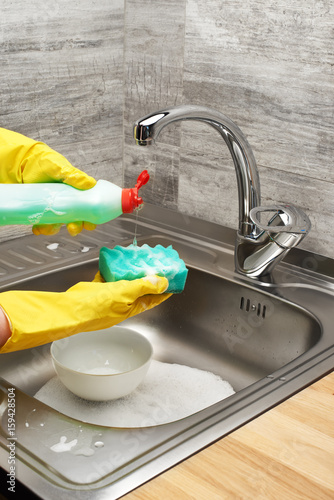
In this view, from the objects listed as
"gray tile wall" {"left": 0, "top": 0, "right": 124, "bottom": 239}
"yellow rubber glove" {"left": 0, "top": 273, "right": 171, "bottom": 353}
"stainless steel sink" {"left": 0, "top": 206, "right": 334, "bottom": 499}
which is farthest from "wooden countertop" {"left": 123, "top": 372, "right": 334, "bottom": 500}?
"gray tile wall" {"left": 0, "top": 0, "right": 124, "bottom": 239}

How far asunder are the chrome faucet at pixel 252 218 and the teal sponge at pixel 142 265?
238mm

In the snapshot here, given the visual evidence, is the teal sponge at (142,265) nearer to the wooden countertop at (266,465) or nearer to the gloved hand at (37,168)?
the gloved hand at (37,168)

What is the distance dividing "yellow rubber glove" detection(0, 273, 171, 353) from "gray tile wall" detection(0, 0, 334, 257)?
1.51ft

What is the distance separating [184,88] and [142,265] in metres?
0.58

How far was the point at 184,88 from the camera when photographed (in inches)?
51.8

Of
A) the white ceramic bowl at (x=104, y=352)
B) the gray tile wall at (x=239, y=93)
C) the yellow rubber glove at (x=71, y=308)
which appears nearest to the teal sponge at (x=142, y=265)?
the yellow rubber glove at (x=71, y=308)

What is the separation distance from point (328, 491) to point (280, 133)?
0.72 meters

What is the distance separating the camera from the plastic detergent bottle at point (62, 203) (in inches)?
32.0

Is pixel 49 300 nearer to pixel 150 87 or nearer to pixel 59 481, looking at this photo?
pixel 59 481

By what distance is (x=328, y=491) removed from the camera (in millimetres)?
630

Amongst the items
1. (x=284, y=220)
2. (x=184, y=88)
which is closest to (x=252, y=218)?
(x=284, y=220)

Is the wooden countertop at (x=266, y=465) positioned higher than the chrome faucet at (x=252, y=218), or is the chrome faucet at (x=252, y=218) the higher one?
the chrome faucet at (x=252, y=218)

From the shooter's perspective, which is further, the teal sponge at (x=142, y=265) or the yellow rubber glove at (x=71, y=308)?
the teal sponge at (x=142, y=265)

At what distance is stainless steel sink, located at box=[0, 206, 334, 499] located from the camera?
26.4 inches
